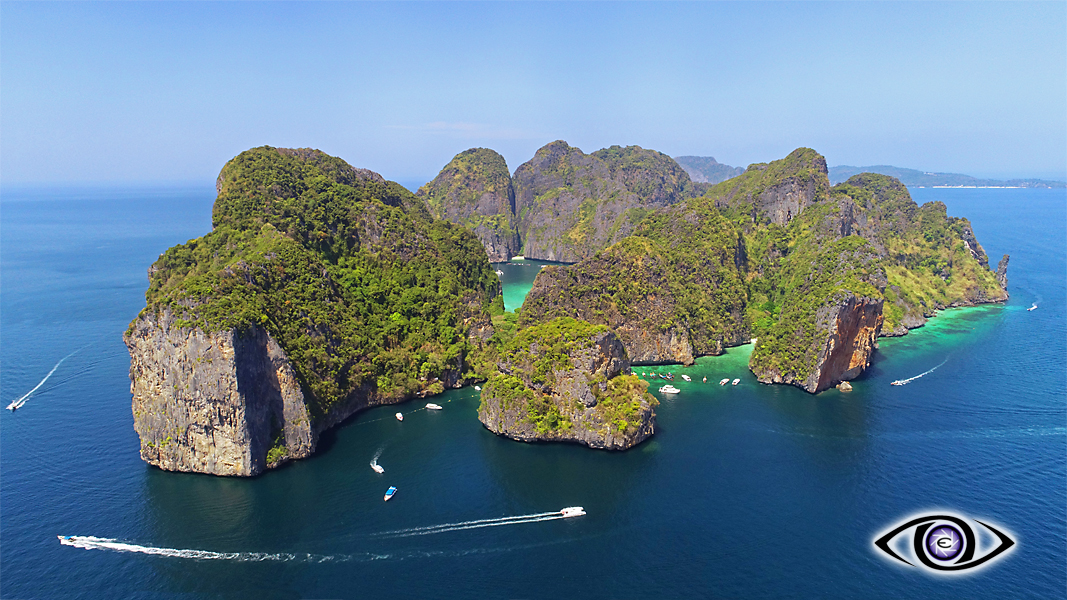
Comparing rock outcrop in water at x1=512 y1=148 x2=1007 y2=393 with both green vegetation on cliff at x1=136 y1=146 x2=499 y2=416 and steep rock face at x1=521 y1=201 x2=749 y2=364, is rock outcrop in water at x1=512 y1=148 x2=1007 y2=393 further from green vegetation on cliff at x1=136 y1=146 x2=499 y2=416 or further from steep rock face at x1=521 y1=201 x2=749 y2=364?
green vegetation on cliff at x1=136 y1=146 x2=499 y2=416

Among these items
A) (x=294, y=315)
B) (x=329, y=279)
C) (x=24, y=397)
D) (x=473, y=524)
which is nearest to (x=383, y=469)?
(x=473, y=524)

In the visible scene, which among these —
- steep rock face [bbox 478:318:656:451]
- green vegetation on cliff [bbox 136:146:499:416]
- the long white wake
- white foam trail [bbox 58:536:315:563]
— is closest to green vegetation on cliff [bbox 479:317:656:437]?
steep rock face [bbox 478:318:656:451]

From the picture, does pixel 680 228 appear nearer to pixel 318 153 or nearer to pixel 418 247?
pixel 418 247

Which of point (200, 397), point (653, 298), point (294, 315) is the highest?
point (294, 315)

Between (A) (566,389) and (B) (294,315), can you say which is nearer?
(A) (566,389)

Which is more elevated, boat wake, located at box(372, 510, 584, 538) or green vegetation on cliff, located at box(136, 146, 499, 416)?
green vegetation on cliff, located at box(136, 146, 499, 416)

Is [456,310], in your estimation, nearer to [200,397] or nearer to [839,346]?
[200,397]
